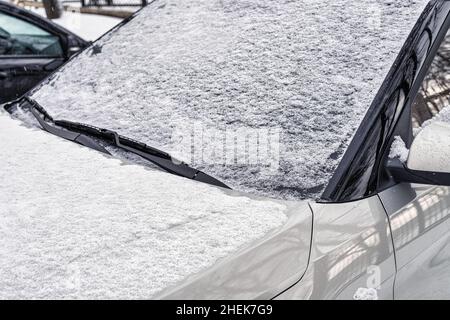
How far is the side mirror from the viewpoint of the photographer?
56.6 inches

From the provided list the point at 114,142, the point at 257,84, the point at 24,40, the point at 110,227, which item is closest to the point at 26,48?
the point at 24,40

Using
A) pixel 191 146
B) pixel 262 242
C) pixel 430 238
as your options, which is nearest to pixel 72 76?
pixel 191 146

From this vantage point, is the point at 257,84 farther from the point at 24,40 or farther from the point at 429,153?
the point at 24,40

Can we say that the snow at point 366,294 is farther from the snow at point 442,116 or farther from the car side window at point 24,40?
the car side window at point 24,40

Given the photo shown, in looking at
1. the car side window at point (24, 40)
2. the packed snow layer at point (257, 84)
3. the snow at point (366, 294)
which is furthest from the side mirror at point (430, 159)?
the car side window at point (24, 40)

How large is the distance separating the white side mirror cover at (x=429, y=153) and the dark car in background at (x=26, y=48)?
286 centimetres

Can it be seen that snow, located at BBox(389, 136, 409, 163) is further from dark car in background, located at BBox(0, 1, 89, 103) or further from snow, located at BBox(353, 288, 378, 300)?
dark car in background, located at BBox(0, 1, 89, 103)

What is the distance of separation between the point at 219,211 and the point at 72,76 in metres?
1.36

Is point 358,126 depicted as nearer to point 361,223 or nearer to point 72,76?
point 361,223

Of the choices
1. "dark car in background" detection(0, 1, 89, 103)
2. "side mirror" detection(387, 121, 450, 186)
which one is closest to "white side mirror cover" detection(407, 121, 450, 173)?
"side mirror" detection(387, 121, 450, 186)

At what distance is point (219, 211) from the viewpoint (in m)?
1.41

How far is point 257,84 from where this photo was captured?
70.6 inches

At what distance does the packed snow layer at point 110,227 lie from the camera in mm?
1180

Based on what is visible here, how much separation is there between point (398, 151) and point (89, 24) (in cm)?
985
